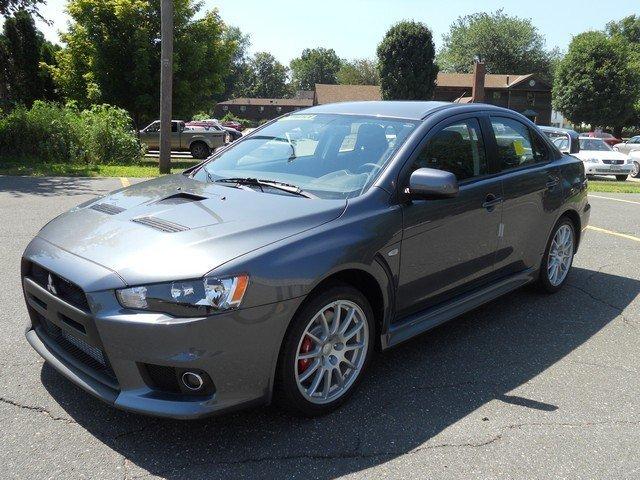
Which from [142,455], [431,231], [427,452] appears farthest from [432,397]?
[142,455]

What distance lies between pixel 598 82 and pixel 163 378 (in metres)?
53.7

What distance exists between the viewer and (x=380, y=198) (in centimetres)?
346

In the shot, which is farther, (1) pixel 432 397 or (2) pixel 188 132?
(2) pixel 188 132

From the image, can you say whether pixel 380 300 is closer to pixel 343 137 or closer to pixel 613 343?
pixel 343 137

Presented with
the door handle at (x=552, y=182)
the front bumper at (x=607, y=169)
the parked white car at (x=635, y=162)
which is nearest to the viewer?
the door handle at (x=552, y=182)

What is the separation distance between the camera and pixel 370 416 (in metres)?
3.21

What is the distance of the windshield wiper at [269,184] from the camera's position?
3.52 metres

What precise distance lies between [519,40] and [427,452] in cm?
9273

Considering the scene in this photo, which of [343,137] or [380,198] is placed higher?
[343,137]

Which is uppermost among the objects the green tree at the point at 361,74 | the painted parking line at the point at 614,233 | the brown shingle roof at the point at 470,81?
the green tree at the point at 361,74

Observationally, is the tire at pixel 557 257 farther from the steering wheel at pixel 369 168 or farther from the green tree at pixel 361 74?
the green tree at pixel 361 74

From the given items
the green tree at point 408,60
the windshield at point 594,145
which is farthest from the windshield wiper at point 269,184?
the green tree at point 408,60

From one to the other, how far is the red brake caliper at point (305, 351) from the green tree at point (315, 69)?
445ft

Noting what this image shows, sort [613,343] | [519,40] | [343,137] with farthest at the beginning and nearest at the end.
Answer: [519,40], [613,343], [343,137]
